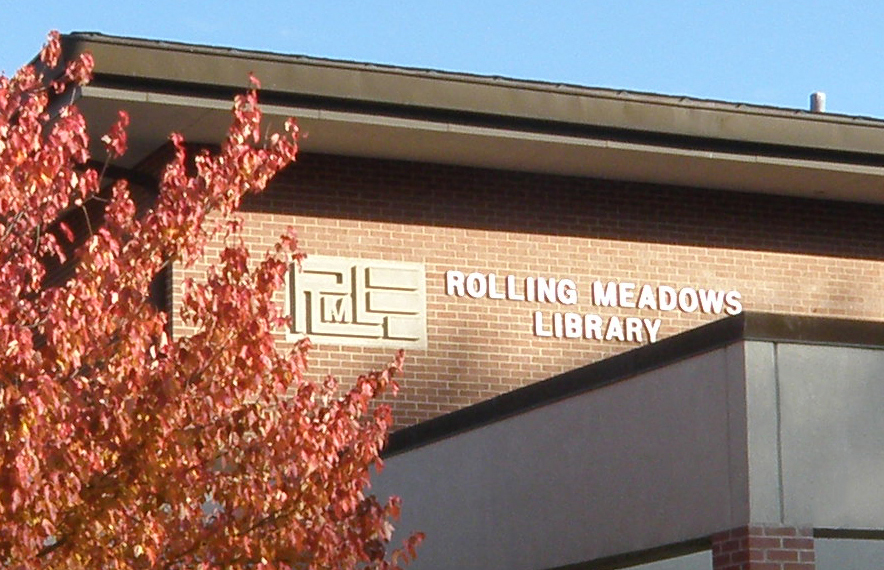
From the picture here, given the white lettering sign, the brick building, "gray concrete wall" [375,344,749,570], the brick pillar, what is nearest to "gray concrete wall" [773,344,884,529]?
the brick pillar

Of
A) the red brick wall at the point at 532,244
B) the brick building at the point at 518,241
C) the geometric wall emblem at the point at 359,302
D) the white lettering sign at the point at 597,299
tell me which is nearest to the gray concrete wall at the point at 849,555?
the brick building at the point at 518,241

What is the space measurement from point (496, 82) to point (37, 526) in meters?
9.87

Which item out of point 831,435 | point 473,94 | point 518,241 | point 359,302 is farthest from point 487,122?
point 831,435

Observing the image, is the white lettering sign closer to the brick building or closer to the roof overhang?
the brick building

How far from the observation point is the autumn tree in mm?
11438

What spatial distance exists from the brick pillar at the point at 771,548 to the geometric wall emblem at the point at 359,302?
28.3 ft

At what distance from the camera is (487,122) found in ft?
66.7

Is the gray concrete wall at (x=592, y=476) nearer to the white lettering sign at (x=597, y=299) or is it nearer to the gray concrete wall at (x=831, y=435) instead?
the gray concrete wall at (x=831, y=435)

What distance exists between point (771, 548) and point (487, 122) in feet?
27.6

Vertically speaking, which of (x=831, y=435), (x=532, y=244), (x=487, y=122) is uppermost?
(x=487, y=122)

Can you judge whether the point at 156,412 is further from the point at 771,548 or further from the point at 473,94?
the point at 473,94

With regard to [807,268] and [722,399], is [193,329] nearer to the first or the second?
[807,268]

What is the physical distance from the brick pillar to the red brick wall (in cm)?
859

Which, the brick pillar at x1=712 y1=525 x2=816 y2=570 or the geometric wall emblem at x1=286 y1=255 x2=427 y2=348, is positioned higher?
the geometric wall emblem at x1=286 y1=255 x2=427 y2=348
